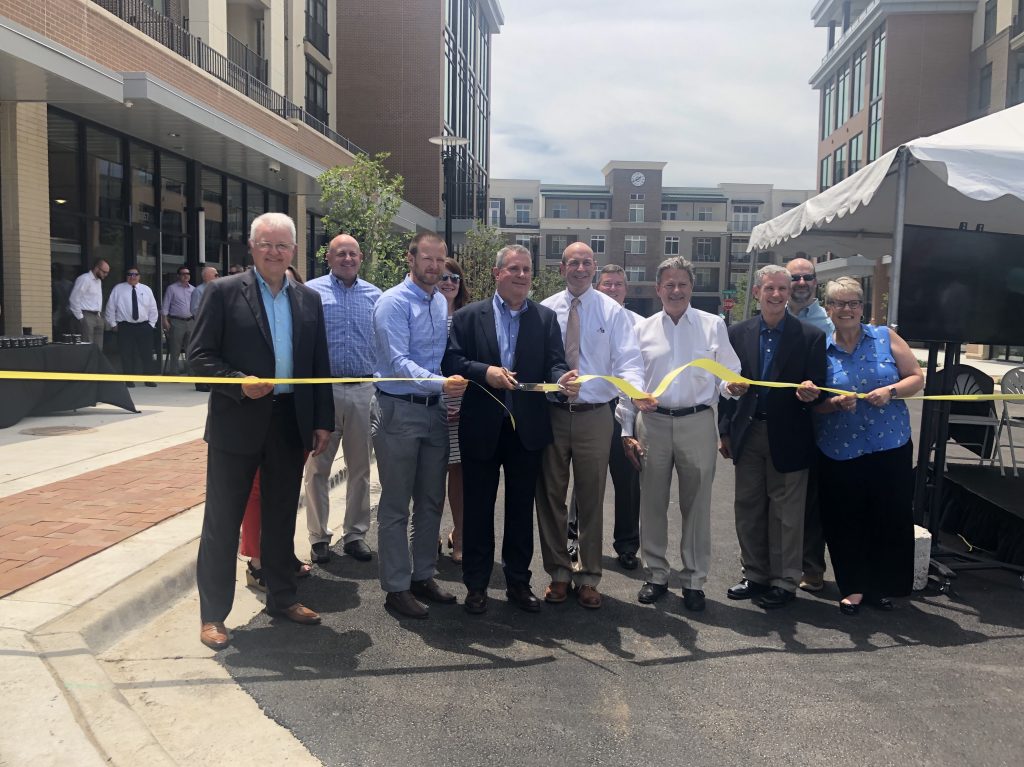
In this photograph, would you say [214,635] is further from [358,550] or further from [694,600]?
[694,600]

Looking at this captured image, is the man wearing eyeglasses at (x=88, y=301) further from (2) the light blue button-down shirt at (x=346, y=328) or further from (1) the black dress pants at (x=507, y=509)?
(1) the black dress pants at (x=507, y=509)

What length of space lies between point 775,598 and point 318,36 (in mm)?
28218

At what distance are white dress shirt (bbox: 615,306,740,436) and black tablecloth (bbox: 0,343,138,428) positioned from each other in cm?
770

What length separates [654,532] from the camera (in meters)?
4.96

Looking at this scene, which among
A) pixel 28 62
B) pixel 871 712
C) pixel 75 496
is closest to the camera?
pixel 871 712

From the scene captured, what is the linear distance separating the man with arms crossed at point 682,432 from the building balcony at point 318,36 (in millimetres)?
25900

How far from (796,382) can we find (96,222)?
13.2m

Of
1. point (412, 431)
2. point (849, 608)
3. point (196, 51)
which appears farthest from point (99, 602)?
point (196, 51)

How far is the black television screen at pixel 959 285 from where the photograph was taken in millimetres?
5434

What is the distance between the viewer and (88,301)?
41.7ft

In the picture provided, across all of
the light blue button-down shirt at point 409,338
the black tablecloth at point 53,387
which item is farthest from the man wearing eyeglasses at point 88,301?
the light blue button-down shirt at point 409,338

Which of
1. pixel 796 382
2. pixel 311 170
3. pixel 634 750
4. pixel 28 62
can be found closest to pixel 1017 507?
pixel 796 382

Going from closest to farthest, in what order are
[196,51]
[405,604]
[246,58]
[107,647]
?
1. [107,647]
2. [405,604]
3. [196,51]
4. [246,58]

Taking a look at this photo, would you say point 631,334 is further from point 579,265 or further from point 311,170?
point 311,170
